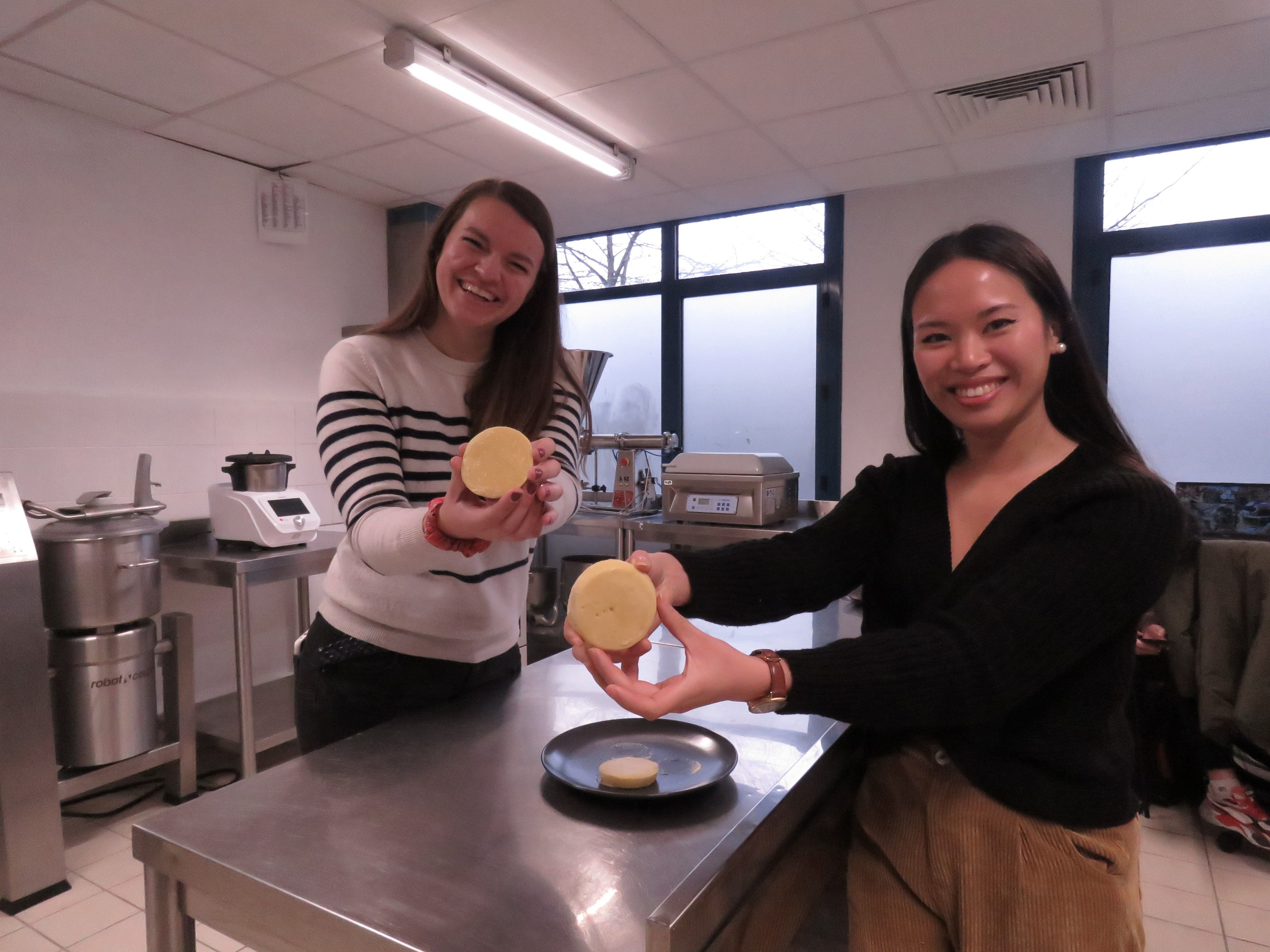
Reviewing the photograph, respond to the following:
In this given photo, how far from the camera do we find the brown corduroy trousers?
0.88 meters

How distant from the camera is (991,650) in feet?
2.71

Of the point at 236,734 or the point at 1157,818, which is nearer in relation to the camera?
the point at 1157,818

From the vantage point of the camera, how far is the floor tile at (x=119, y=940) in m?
1.96

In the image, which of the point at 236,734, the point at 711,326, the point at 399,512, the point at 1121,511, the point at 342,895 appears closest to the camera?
the point at 342,895

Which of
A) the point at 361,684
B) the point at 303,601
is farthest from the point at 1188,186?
the point at 303,601

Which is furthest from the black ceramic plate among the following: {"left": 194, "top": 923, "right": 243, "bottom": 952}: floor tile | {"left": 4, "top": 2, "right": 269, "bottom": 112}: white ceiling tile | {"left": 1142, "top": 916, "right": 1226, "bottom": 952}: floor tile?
{"left": 4, "top": 2, "right": 269, "bottom": 112}: white ceiling tile

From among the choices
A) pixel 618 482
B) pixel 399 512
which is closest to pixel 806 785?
pixel 399 512

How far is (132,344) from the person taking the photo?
125 inches

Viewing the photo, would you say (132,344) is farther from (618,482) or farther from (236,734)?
(618,482)

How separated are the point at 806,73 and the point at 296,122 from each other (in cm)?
200

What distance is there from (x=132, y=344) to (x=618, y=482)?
87.8 inches

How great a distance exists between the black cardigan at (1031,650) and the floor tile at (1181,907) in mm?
1616

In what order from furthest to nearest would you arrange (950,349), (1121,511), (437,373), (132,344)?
(132,344) < (437,373) < (950,349) < (1121,511)

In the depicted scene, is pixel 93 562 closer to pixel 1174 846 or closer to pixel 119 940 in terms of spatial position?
pixel 119 940
